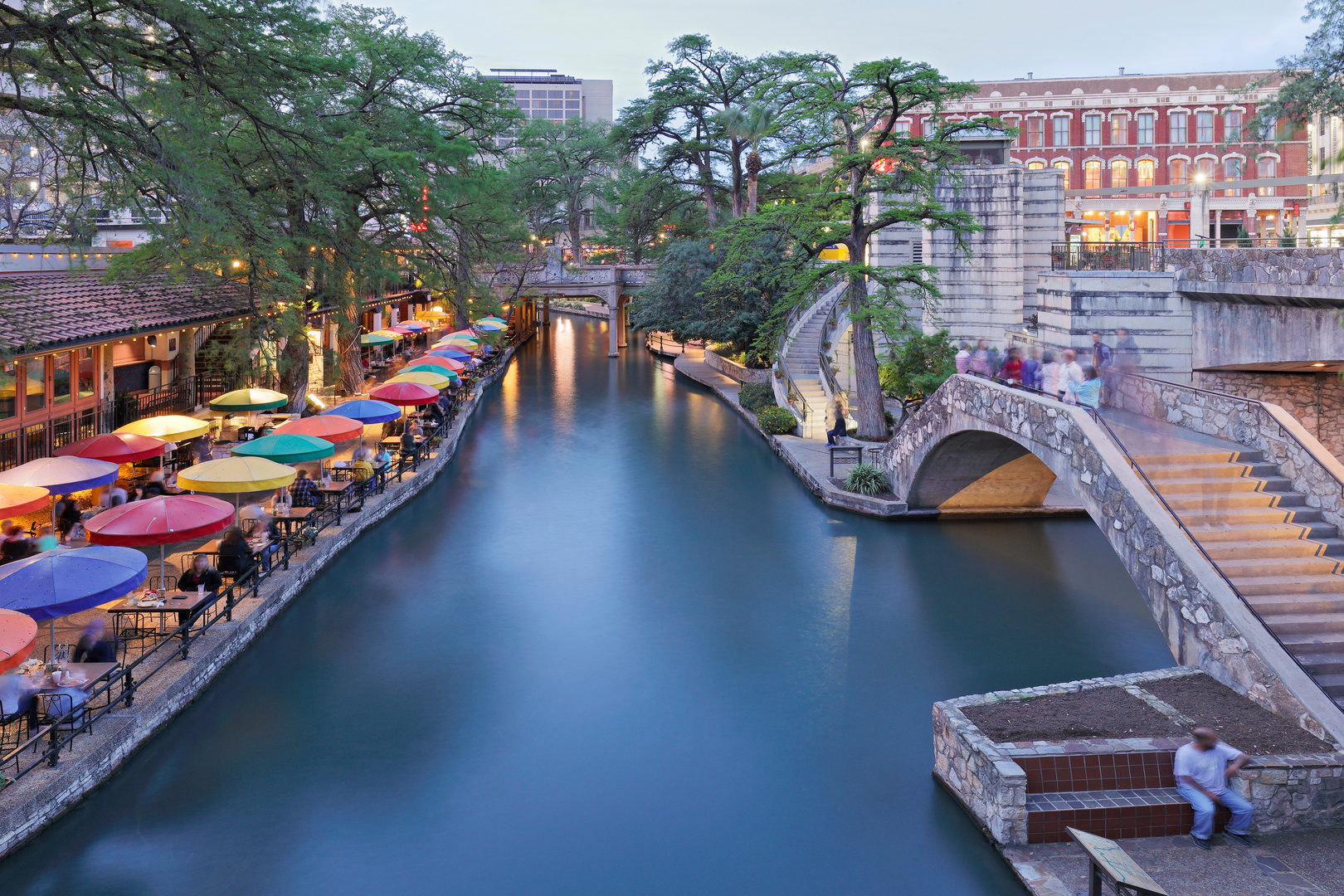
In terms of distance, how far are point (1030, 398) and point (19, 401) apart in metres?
19.1

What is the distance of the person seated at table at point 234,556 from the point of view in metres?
16.3

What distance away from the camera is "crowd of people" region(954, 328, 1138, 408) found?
1650 cm

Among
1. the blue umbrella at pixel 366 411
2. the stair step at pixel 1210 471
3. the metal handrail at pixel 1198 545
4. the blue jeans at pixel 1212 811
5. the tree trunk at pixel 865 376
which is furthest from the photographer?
the tree trunk at pixel 865 376

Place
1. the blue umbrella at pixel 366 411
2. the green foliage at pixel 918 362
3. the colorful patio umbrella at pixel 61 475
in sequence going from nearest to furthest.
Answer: the colorful patio umbrella at pixel 61 475 → the blue umbrella at pixel 366 411 → the green foliage at pixel 918 362

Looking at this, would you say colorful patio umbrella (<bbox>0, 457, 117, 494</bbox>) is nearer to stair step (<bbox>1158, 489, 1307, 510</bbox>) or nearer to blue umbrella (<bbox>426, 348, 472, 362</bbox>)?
stair step (<bbox>1158, 489, 1307, 510</bbox>)

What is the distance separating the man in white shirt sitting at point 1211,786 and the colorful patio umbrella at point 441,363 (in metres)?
27.7

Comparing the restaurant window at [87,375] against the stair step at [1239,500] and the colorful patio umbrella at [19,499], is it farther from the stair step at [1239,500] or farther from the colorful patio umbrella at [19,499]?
the stair step at [1239,500]

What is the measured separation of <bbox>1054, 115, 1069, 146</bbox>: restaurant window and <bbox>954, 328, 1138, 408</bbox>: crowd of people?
38960 mm

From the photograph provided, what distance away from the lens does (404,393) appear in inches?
1064

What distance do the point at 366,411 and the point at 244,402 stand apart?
344cm

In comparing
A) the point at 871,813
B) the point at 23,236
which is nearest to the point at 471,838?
the point at 871,813

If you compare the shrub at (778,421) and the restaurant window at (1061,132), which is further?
the restaurant window at (1061,132)

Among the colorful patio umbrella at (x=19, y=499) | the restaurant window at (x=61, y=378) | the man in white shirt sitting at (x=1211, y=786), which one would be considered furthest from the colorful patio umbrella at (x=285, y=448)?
the man in white shirt sitting at (x=1211, y=786)

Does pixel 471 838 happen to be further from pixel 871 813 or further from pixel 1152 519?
pixel 1152 519
